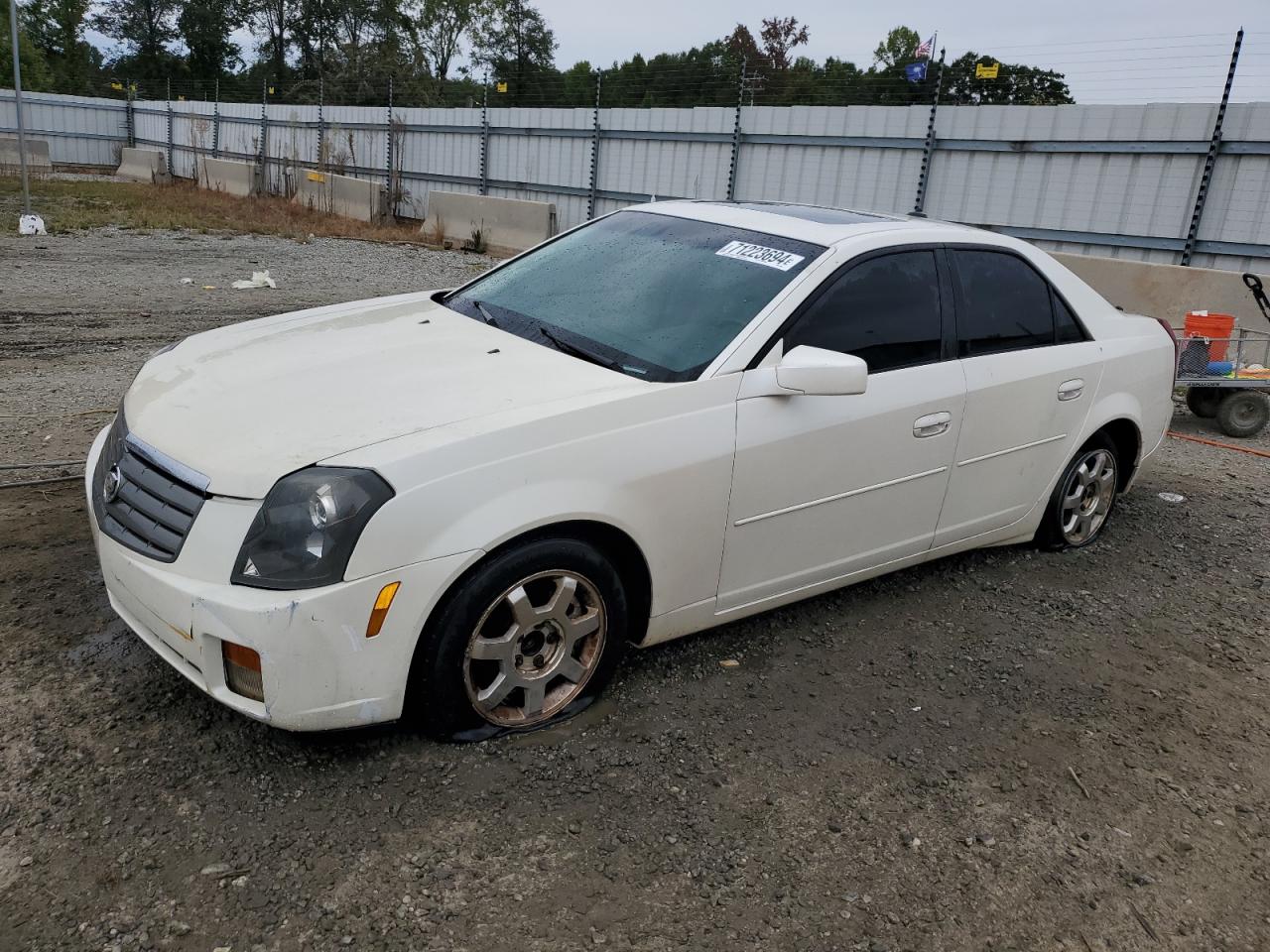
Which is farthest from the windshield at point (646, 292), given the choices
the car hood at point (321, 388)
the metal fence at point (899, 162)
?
the metal fence at point (899, 162)

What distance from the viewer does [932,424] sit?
3938 mm

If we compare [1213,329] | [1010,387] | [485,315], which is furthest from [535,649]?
[1213,329]

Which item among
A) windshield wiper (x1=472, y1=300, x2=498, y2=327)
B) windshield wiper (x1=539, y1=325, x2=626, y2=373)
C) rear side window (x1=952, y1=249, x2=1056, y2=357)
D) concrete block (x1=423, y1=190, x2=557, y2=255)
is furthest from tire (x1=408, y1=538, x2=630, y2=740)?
concrete block (x1=423, y1=190, x2=557, y2=255)

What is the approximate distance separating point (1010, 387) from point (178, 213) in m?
20.3

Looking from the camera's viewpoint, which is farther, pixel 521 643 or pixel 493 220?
pixel 493 220

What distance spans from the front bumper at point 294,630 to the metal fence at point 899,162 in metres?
11.2

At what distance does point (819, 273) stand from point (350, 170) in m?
24.4

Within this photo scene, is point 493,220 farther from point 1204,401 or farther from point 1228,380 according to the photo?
point 1228,380

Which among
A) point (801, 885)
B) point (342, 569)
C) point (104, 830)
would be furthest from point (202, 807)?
point (801, 885)

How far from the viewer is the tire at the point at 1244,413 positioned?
766cm

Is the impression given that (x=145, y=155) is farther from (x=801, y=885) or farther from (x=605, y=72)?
(x=801, y=885)

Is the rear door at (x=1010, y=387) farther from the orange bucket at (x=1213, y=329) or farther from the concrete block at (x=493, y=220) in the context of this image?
the concrete block at (x=493, y=220)

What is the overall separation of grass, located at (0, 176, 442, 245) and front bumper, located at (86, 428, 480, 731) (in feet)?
52.9

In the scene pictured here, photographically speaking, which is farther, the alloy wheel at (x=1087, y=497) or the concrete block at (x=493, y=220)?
the concrete block at (x=493, y=220)
